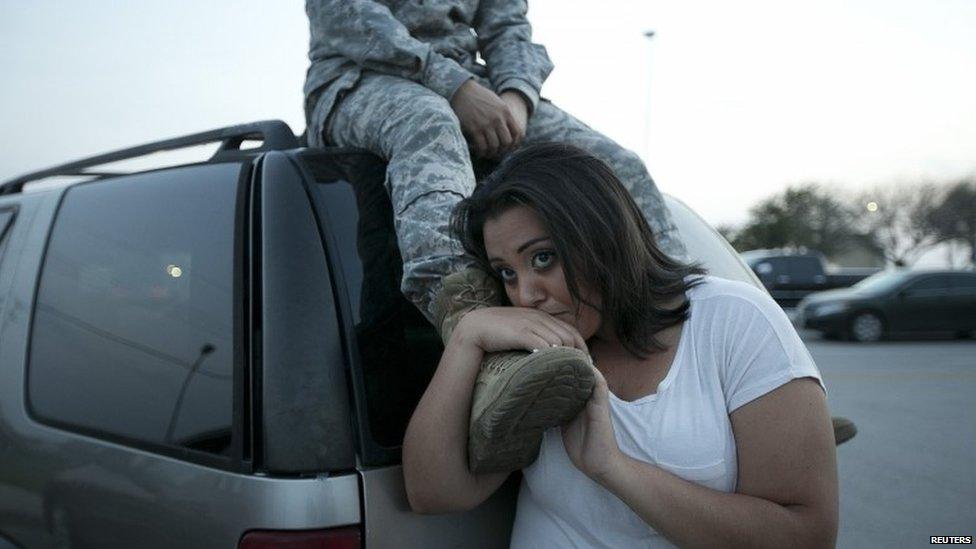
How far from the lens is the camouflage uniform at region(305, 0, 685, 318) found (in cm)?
164

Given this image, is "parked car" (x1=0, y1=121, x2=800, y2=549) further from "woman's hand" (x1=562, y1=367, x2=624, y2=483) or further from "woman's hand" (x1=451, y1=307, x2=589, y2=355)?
"woman's hand" (x1=562, y1=367, x2=624, y2=483)

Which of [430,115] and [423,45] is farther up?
[423,45]

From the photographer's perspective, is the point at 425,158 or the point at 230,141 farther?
the point at 230,141

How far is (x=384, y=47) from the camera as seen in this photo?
199 cm

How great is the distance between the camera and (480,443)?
137 cm

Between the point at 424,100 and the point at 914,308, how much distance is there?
49.9ft

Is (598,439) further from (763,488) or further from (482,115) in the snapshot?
(482,115)

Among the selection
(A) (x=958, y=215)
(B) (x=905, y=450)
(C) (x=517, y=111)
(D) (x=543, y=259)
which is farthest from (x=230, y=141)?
(A) (x=958, y=215)

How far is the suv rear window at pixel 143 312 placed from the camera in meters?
1.55

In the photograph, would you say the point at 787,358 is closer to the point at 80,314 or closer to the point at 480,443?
the point at 480,443

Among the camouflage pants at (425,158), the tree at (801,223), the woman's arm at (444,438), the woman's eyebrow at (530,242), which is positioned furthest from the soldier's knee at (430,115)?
the tree at (801,223)

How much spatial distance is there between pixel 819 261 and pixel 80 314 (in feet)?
70.5

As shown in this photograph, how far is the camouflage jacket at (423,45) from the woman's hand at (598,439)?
964 mm

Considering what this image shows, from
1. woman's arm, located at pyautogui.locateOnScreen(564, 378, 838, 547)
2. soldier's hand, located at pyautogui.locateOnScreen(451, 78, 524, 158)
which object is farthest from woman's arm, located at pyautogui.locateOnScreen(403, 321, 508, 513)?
soldier's hand, located at pyautogui.locateOnScreen(451, 78, 524, 158)
